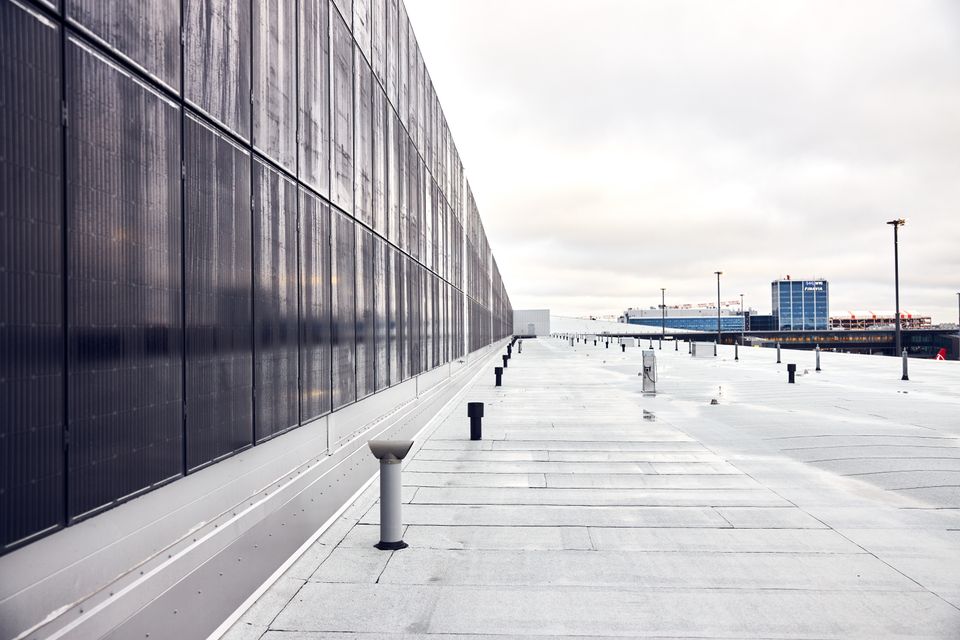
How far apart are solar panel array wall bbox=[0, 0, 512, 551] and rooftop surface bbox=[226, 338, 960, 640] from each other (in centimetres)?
187

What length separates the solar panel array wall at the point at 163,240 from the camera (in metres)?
3.78

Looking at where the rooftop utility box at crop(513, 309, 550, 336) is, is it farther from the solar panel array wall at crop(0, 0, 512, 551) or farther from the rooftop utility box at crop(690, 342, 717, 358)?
the solar panel array wall at crop(0, 0, 512, 551)

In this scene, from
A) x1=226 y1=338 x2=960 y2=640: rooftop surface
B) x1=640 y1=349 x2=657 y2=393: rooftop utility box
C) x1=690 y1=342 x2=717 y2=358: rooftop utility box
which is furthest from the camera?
x1=690 y1=342 x2=717 y2=358: rooftop utility box

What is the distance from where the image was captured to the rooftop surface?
5.40 m

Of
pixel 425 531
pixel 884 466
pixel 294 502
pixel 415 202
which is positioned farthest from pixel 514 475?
pixel 415 202

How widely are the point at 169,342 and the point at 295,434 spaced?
11.2ft

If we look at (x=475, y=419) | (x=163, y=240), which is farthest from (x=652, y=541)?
(x=475, y=419)

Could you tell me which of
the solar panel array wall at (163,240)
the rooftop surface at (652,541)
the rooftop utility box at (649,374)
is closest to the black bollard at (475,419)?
the rooftop surface at (652,541)

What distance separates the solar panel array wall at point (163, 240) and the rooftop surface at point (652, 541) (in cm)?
187

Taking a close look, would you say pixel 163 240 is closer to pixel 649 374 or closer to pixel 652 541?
pixel 652 541

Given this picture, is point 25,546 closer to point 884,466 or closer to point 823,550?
point 823,550

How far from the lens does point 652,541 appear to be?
289 inches

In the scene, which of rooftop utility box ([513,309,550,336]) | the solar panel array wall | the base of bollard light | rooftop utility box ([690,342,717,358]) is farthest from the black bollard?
rooftop utility box ([513,309,550,336])

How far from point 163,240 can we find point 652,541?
572cm
